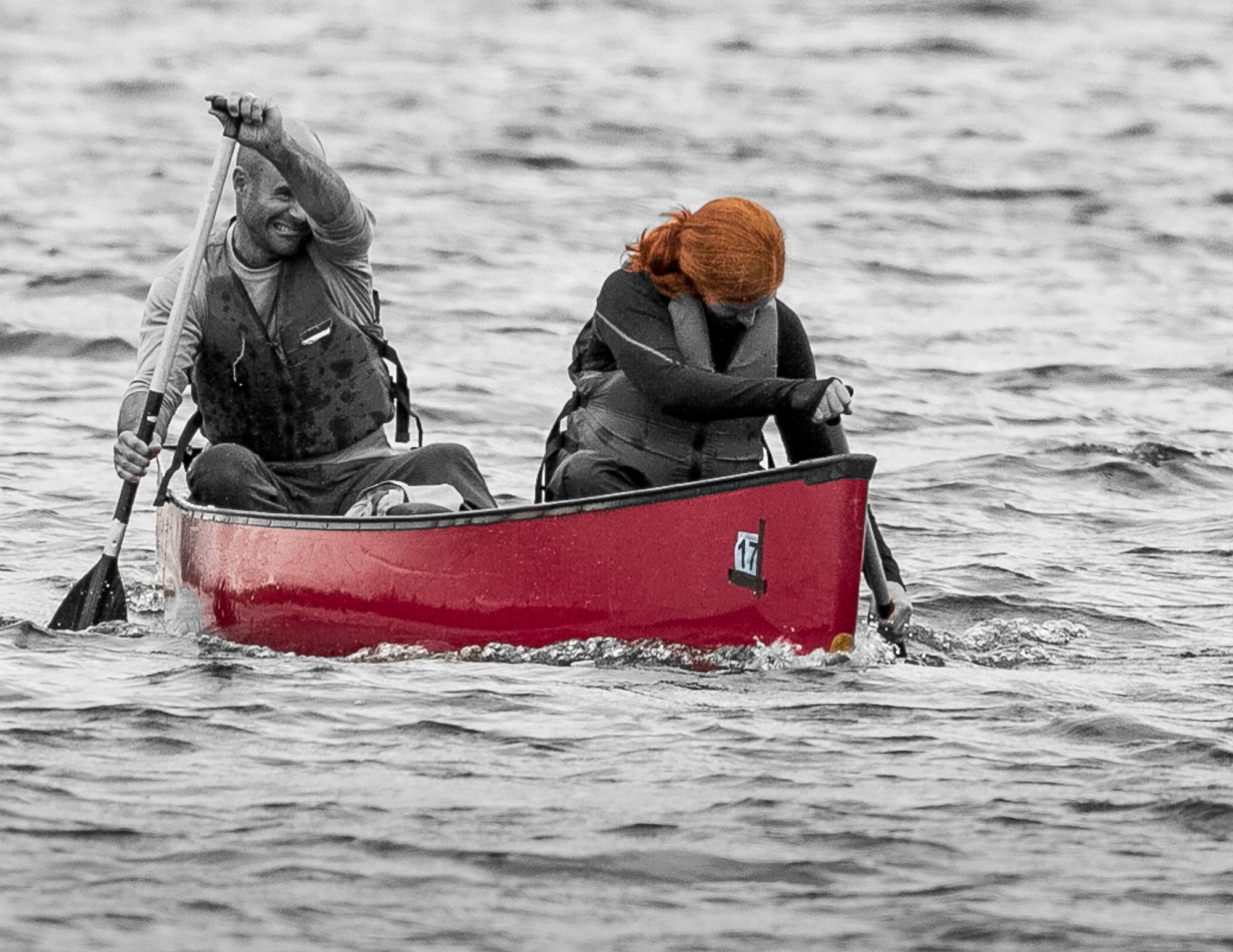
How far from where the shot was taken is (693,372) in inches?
241

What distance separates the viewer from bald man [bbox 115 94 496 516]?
6680 millimetres

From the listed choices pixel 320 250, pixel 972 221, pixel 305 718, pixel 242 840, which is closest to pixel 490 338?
pixel 972 221

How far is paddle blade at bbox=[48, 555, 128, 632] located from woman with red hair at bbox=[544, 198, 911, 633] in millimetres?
1421

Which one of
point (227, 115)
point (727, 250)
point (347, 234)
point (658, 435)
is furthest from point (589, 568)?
point (227, 115)

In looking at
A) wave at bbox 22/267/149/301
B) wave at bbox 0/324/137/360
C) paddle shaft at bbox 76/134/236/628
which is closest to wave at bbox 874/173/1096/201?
wave at bbox 22/267/149/301

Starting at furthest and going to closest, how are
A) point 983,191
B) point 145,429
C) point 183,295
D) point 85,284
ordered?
point 983,191, point 85,284, point 145,429, point 183,295

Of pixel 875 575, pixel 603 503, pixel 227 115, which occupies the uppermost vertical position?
pixel 227 115

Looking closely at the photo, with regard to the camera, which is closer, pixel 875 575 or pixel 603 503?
pixel 603 503

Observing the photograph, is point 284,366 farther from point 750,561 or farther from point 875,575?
point 875,575

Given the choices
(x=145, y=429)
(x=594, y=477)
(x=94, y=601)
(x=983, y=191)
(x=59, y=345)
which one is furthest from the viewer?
(x=983, y=191)

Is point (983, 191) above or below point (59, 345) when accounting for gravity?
above

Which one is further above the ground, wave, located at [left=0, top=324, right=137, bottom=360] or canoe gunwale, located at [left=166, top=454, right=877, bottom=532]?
canoe gunwale, located at [left=166, top=454, right=877, bottom=532]

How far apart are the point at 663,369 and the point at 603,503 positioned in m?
0.42

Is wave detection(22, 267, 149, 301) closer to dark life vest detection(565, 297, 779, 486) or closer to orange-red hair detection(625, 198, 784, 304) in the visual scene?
dark life vest detection(565, 297, 779, 486)
